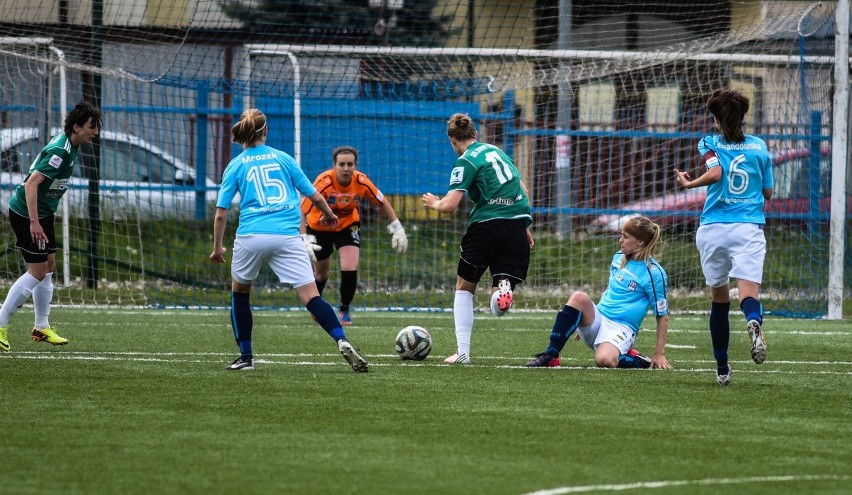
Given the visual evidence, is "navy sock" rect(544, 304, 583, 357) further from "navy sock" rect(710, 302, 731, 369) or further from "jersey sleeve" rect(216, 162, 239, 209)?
"jersey sleeve" rect(216, 162, 239, 209)

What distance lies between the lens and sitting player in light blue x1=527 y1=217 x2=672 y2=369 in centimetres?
920

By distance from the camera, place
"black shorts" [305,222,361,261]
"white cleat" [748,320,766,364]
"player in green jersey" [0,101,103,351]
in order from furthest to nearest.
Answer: "black shorts" [305,222,361,261], "player in green jersey" [0,101,103,351], "white cleat" [748,320,766,364]

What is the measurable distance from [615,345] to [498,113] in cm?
751

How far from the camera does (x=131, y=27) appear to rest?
588 inches

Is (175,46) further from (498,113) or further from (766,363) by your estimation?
(766,363)

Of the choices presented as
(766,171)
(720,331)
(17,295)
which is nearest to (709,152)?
(766,171)

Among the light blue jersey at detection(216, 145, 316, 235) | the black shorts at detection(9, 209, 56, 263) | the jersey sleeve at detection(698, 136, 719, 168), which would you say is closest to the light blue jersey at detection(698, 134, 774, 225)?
the jersey sleeve at detection(698, 136, 719, 168)

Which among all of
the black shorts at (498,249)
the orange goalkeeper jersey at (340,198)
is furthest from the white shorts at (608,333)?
the orange goalkeeper jersey at (340,198)

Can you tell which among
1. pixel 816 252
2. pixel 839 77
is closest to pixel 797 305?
pixel 816 252

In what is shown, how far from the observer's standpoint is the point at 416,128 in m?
16.6

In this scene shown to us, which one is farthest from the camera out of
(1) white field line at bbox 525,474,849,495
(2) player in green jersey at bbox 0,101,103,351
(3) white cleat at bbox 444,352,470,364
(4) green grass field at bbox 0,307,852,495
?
(2) player in green jersey at bbox 0,101,103,351

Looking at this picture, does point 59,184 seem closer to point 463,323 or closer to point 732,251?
point 463,323

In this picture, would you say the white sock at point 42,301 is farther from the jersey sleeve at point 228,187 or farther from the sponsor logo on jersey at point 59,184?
the jersey sleeve at point 228,187

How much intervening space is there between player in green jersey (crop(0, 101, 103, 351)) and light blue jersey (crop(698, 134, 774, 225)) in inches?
194
